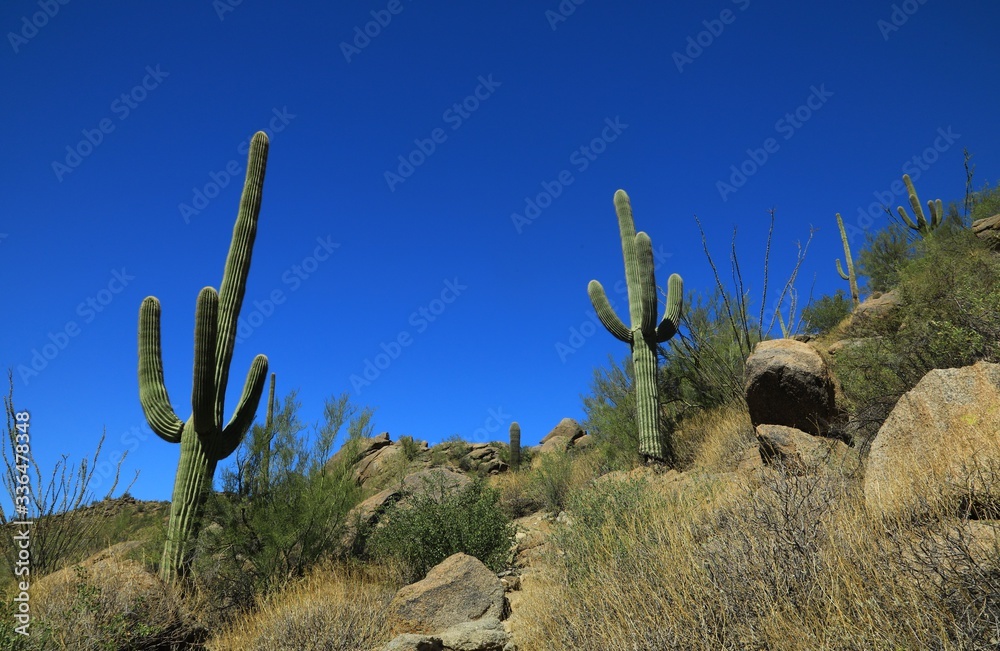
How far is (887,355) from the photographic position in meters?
7.19

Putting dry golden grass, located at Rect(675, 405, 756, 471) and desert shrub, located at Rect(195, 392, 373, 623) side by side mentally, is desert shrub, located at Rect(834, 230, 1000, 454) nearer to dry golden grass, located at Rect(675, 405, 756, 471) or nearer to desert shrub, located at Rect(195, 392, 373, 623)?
dry golden grass, located at Rect(675, 405, 756, 471)

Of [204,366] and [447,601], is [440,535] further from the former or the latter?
[204,366]

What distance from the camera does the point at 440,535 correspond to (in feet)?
24.8

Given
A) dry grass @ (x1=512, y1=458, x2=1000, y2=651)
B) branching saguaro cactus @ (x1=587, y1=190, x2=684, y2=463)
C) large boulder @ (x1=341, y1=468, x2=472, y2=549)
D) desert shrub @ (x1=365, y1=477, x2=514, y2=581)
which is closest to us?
dry grass @ (x1=512, y1=458, x2=1000, y2=651)

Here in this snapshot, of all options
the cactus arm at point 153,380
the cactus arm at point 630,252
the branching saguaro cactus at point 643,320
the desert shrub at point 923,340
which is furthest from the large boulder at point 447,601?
the cactus arm at point 630,252

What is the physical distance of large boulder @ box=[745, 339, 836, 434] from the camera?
771 centimetres

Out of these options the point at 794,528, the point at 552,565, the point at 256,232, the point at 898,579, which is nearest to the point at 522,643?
the point at 552,565

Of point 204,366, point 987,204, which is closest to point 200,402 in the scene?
point 204,366

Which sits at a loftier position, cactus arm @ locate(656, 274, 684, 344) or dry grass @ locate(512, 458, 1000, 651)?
cactus arm @ locate(656, 274, 684, 344)

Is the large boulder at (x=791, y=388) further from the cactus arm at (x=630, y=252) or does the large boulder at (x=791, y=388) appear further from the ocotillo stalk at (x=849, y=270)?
the ocotillo stalk at (x=849, y=270)

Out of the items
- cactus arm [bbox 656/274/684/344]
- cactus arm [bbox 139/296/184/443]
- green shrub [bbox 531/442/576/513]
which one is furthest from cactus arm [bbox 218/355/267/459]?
cactus arm [bbox 656/274/684/344]

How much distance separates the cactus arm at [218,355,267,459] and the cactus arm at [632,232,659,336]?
718 cm

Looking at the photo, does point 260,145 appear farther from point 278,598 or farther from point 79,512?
point 278,598

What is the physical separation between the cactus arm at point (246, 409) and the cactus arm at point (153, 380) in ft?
2.03
